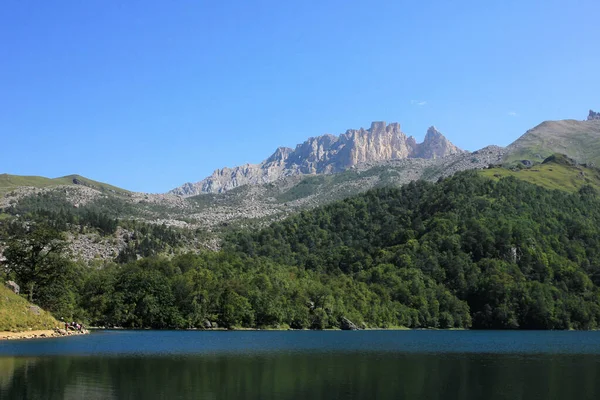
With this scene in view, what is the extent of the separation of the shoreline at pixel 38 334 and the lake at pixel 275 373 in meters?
7.09

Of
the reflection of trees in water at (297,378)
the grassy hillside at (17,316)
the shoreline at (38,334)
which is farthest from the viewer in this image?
the grassy hillside at (17,316)

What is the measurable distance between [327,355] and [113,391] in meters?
42.2

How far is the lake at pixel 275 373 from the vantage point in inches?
1885

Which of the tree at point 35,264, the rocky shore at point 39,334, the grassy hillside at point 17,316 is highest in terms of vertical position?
the tree at point 35,264

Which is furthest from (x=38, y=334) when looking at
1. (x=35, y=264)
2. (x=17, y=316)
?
(x=35, y=264)

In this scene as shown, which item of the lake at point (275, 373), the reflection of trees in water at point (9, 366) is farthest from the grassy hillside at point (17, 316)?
the reflection of trees in water at point (9, 366)

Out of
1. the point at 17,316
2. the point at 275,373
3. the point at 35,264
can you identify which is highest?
the point at 35,264

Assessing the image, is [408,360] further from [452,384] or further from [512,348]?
Answer: [512,348]

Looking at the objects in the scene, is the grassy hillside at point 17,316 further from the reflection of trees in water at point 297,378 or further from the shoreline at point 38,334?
the reflection of trees in water at point 297,378

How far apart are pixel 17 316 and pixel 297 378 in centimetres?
6610

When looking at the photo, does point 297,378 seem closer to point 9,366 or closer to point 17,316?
point 9,366

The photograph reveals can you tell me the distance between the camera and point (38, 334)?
103 metres

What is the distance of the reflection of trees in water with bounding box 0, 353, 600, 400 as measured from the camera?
47.3m

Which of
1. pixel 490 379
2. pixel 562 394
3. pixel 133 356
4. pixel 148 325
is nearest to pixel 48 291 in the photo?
pixel 148 325
